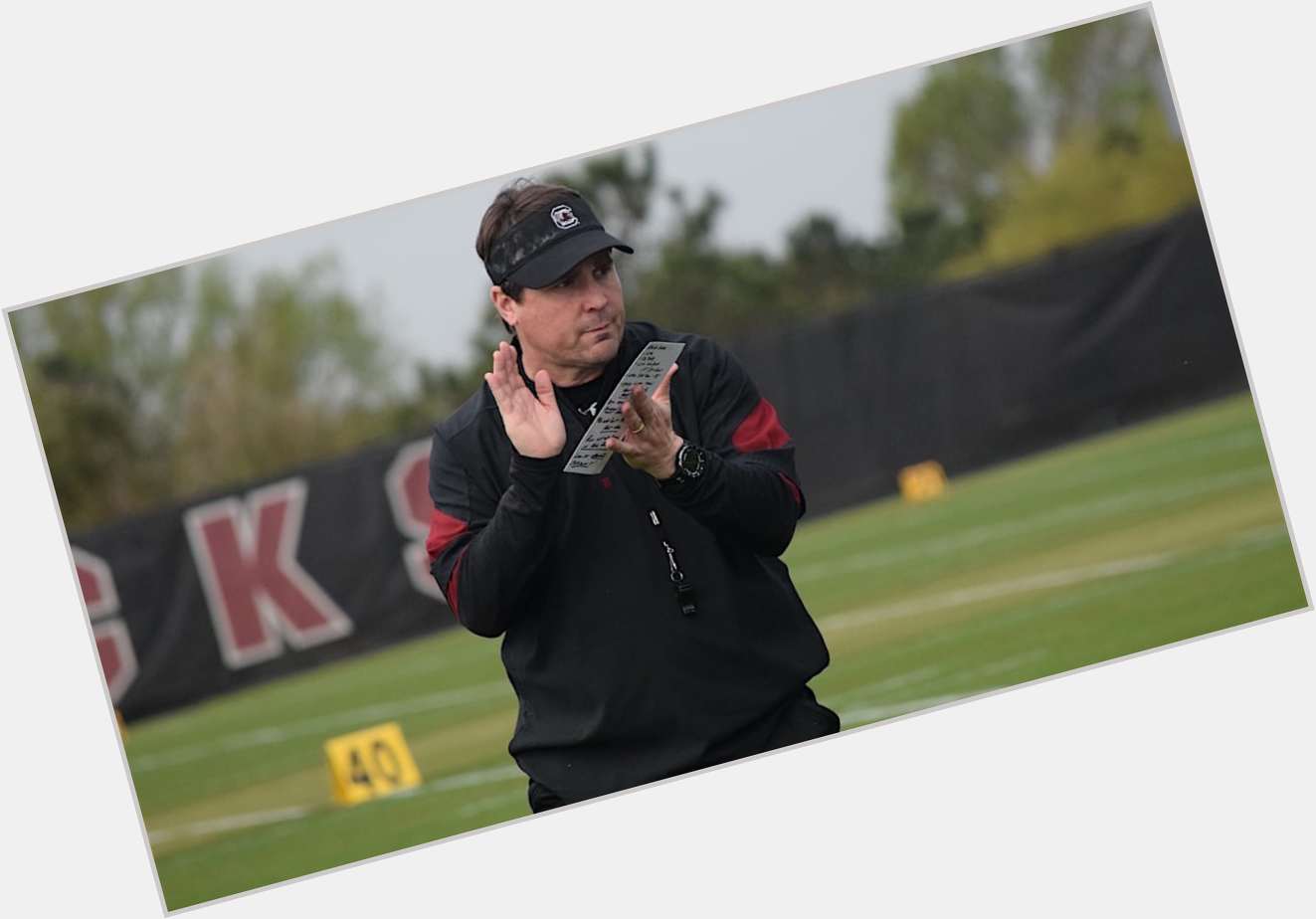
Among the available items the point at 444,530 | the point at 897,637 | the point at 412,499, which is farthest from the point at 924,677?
the point at 412,499

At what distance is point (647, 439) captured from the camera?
13.0 ft

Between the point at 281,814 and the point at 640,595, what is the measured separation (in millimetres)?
7471

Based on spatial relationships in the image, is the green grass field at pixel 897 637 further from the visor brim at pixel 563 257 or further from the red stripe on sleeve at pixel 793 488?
the visor brim at pixel 563 257

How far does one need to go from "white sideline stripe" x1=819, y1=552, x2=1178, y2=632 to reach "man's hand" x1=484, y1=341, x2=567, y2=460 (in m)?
8.24

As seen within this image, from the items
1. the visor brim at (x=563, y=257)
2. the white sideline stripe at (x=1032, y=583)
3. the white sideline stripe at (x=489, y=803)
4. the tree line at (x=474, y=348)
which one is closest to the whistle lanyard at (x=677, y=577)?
the visor brim at (x=563, y=257)

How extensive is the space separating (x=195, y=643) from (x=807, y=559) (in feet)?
23.6

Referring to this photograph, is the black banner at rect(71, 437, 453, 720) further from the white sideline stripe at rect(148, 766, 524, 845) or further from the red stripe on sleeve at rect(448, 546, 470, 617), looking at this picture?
the red stripe on sleeve at rect(448, 546, 470, 617)

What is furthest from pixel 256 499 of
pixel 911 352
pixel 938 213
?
pixel 938 213

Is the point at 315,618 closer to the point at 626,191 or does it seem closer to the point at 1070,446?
the point at 1070,446

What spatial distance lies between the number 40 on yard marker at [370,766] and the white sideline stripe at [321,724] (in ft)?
11.4

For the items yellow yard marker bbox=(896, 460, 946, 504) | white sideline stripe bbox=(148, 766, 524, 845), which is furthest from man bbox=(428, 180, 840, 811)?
yellow yard marker bbox=(896, 460, 946, 504)

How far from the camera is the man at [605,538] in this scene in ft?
13.4

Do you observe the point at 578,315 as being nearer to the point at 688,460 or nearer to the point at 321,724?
the point at 688,460

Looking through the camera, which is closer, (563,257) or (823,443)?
(563,257)
